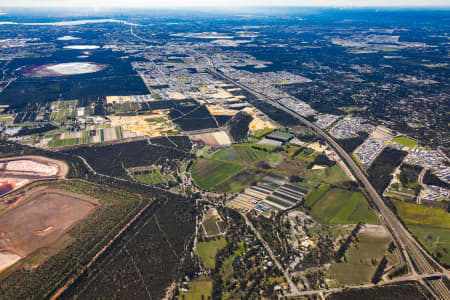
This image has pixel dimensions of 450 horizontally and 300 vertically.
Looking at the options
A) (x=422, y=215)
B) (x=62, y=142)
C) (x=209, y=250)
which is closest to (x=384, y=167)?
(x=422, y=215)

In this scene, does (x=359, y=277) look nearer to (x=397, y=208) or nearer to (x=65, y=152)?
(x=397, y=208)

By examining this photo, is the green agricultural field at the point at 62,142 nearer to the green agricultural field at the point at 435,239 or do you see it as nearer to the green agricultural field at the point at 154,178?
the green agricultural field at the point at 154,178

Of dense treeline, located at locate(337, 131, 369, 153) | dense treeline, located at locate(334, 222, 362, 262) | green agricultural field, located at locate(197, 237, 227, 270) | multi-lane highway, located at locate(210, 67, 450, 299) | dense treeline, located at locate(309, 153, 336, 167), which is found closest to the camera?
multi-lane highway, located at locate(210, 67, 450, 299)

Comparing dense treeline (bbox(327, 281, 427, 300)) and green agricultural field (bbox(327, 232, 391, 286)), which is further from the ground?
green agricultural field (bbox(327, 232, 391, 286))

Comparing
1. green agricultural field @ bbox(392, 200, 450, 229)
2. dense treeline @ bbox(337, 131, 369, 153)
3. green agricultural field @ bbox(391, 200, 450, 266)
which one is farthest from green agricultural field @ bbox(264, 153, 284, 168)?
green agricultural field @ bbox(392, 200, 450, 229)

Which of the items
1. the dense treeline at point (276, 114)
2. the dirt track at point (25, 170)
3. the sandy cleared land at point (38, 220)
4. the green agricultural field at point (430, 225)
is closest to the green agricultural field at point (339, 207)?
the green agricultural field at point (430, 225)

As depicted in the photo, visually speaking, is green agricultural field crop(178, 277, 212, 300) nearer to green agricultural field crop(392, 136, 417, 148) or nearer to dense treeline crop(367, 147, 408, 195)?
dense treeline crop(367, 147, 408, 195)
